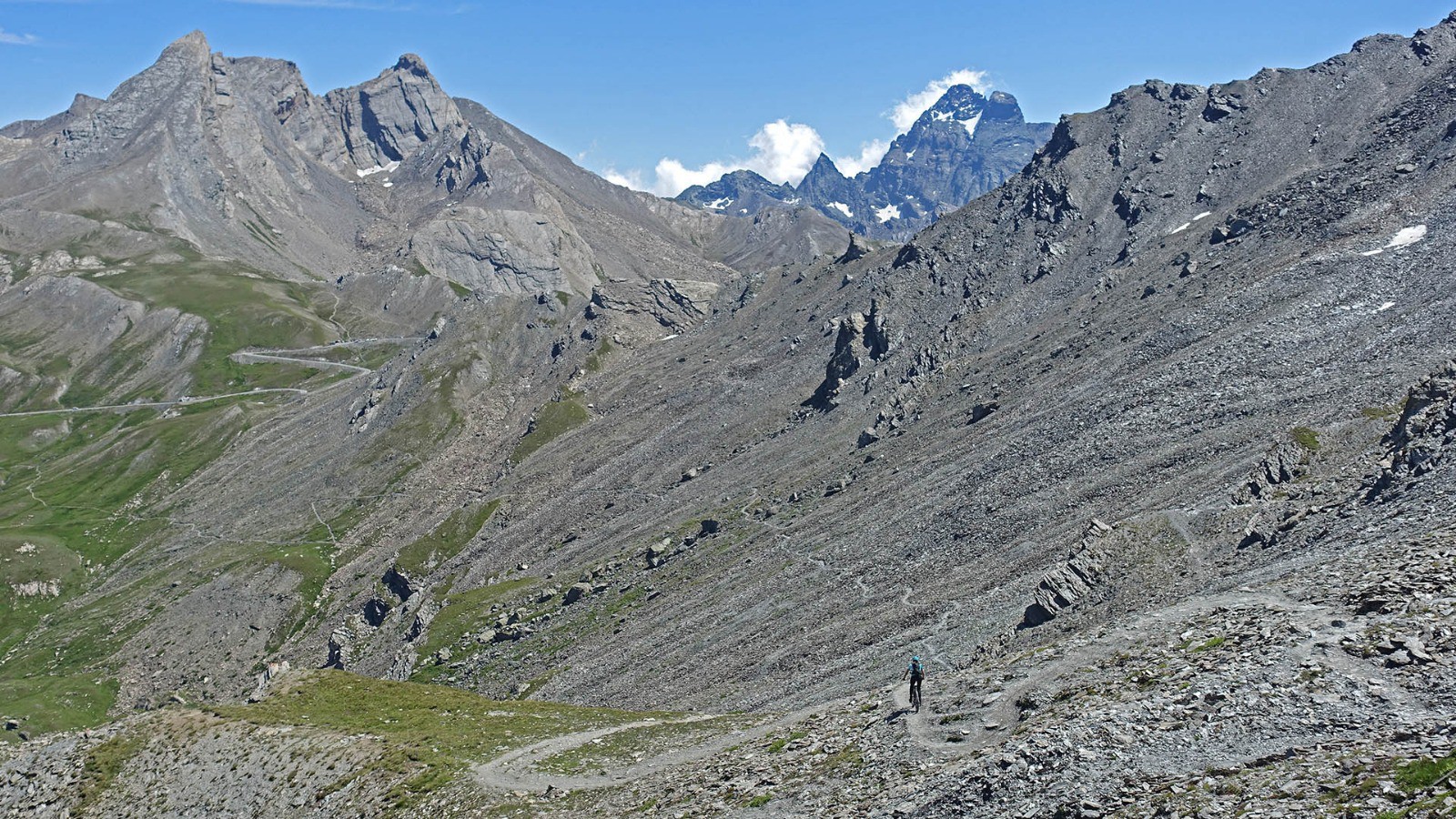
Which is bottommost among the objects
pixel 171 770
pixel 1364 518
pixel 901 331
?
pixel 171 770

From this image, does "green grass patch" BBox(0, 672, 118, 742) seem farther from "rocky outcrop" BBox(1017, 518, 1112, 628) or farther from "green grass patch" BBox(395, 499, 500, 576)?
"rocky outcrop" BBox(1017, 518, 1112, 628)

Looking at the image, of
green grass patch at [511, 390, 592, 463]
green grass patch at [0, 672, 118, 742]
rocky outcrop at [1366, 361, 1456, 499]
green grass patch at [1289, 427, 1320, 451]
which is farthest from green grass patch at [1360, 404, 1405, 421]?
green grass patch at [0, 672, 118, 742]

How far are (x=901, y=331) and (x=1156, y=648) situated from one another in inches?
4698

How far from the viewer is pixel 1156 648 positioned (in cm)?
4234

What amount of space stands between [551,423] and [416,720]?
12181cm

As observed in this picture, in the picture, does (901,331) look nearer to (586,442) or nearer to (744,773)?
(586,442)

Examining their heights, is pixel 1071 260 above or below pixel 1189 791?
above

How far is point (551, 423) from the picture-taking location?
188000 millimetres

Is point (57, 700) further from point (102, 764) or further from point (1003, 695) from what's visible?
point (1003, 695)

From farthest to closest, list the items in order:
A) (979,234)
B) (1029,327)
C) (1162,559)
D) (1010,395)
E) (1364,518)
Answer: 1. (979,234)
2. (1029,327)
3. (1010,395)
4. (1162,559)
5. (1364,518)

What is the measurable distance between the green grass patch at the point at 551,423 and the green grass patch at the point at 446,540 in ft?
55.8

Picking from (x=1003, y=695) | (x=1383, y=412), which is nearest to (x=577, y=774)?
(x=1003, y=695)

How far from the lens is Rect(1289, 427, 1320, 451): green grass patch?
74.4 metres

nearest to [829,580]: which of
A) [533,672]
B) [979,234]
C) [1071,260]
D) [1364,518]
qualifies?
[533,672]
